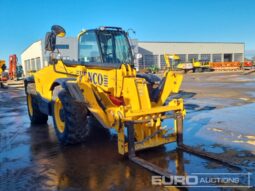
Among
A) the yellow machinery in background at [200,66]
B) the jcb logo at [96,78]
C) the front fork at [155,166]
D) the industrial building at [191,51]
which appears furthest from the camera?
the industrial building at [191,51]

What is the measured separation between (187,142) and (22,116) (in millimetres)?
6550

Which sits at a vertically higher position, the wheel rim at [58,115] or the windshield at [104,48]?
the windshield at [104,48]

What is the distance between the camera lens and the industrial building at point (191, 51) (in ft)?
196

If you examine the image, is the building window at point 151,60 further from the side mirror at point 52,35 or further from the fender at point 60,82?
the side mirror at point 52,35

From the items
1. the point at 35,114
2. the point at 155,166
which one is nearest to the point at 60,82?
the point at 155,166

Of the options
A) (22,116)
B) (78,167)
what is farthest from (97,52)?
(22,116)

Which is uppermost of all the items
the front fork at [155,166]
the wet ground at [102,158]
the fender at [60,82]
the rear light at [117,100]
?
the fender at [60,82]

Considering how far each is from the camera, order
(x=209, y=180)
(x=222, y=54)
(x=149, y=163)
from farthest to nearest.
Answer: (x=222, y=54)
(x=149, y=163)
(x=209, y=180)

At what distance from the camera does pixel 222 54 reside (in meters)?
69.6

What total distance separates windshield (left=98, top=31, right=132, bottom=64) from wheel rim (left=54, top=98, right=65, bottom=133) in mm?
1436

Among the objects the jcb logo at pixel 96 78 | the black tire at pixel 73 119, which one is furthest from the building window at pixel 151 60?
the black tire at pixel 73 119

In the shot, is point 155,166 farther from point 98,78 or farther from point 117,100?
point 98,78

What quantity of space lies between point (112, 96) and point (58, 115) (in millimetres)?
1706

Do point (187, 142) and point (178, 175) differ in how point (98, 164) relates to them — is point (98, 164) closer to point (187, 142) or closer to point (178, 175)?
point (178, 175)
